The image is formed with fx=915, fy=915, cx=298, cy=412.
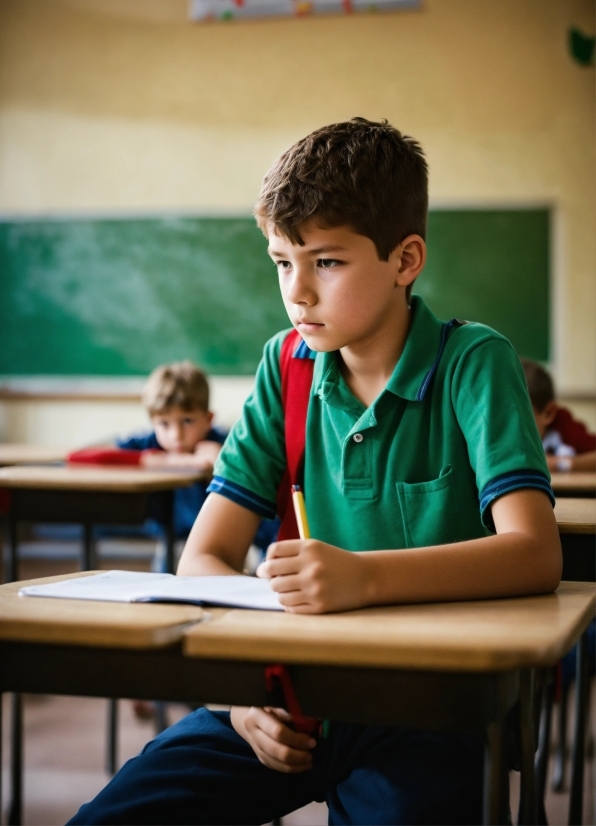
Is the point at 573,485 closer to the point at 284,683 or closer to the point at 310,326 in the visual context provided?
the point at 310,326

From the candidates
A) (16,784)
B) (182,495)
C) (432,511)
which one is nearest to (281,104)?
(182,495)

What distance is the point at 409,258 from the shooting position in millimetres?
1283

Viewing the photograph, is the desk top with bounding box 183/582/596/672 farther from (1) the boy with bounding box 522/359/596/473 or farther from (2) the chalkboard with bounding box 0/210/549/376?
(2) the chalkboard with bounding box 0/210/549/376

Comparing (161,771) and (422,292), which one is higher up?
(422,292)

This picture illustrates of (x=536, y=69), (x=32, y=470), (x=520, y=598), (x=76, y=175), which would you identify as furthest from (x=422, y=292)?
(x=520, y=598)

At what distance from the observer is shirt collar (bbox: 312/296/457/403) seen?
3.97 feet

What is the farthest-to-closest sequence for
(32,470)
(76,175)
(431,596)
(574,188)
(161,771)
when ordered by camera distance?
1. (76,175)
2. (574,188)
3. (32,470)
4. (161,771)
5. (431,596)

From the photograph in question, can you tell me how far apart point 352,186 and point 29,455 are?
2.47 meters

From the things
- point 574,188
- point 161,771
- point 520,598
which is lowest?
point 161,771

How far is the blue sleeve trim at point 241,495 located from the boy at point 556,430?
5.48 ft

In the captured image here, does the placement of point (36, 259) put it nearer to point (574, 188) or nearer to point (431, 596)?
point (574, 188)

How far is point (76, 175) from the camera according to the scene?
5023 millimetres

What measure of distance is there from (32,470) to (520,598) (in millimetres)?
1973

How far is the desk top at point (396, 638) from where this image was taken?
2.42 feet
